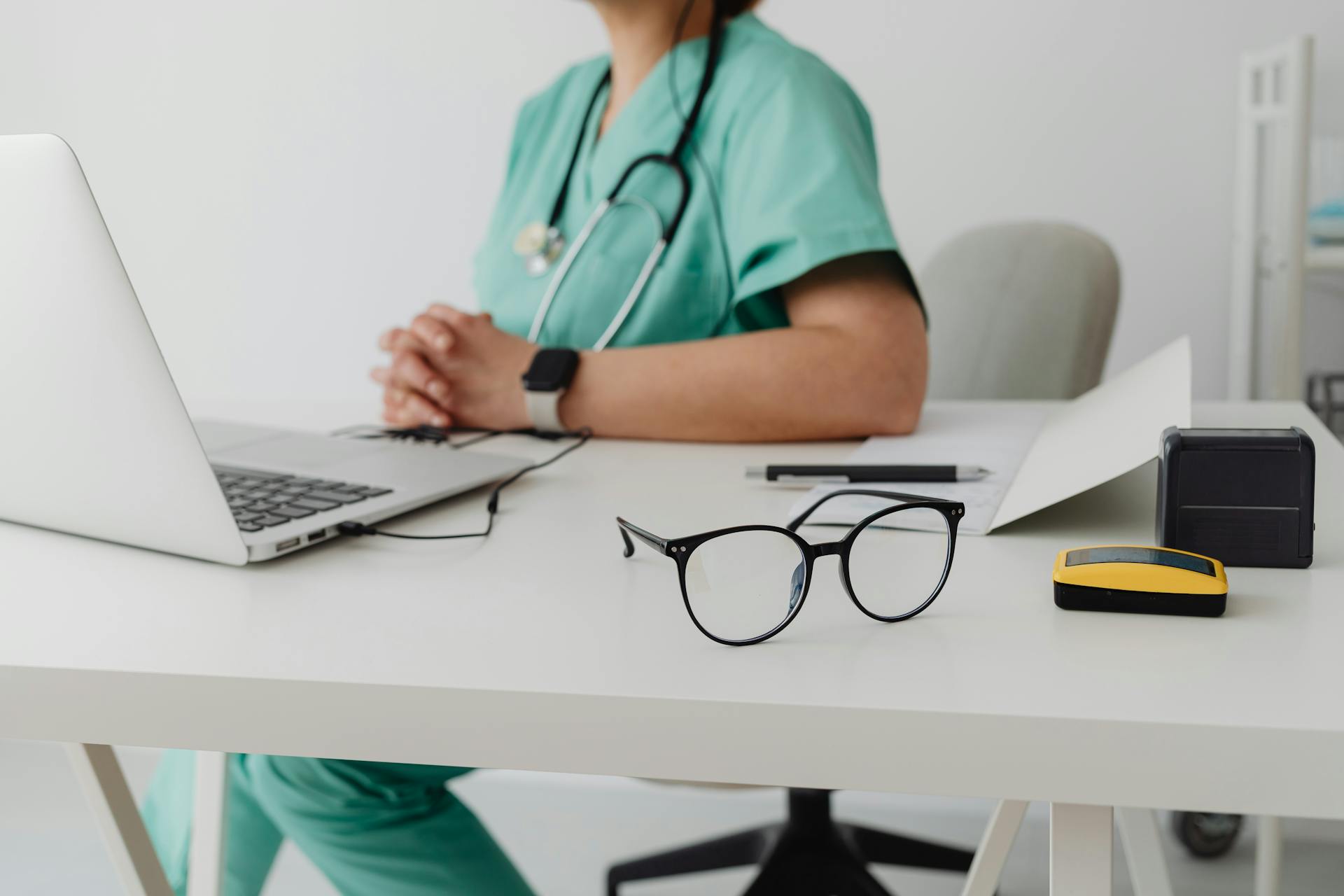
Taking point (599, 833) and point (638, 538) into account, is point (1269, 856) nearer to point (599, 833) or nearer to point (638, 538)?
point (599, 833)

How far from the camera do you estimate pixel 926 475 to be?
584mm

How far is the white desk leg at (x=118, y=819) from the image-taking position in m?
0.52

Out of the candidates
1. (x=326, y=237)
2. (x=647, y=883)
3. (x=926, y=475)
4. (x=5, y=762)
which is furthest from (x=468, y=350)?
(x=326, y=237)

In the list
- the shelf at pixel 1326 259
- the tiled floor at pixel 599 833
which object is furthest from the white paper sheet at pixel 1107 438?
the shelf at pixel 1326 259

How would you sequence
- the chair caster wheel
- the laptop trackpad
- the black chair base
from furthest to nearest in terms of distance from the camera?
the chair caster wheel < the black chair base < the laptop trackpad

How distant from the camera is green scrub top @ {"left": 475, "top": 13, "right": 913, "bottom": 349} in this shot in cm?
84

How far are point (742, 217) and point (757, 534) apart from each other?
1.72ft

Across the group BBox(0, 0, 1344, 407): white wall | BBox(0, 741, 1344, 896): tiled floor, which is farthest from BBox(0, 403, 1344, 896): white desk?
BBox(0, 0, 1344, 407): white wall

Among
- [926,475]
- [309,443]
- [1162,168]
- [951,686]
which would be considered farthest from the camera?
[1162,168]

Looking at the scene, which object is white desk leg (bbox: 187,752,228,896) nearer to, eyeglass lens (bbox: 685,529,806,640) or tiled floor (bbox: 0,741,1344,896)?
eyeglass lens (bbox: 685,529,806,640)

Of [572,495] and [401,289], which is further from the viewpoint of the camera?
[401,289]

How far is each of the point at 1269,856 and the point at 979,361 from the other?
61cm

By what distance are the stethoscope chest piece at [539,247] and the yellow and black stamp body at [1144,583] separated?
2.40 feet

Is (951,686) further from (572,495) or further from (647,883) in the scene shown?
(647,883)
